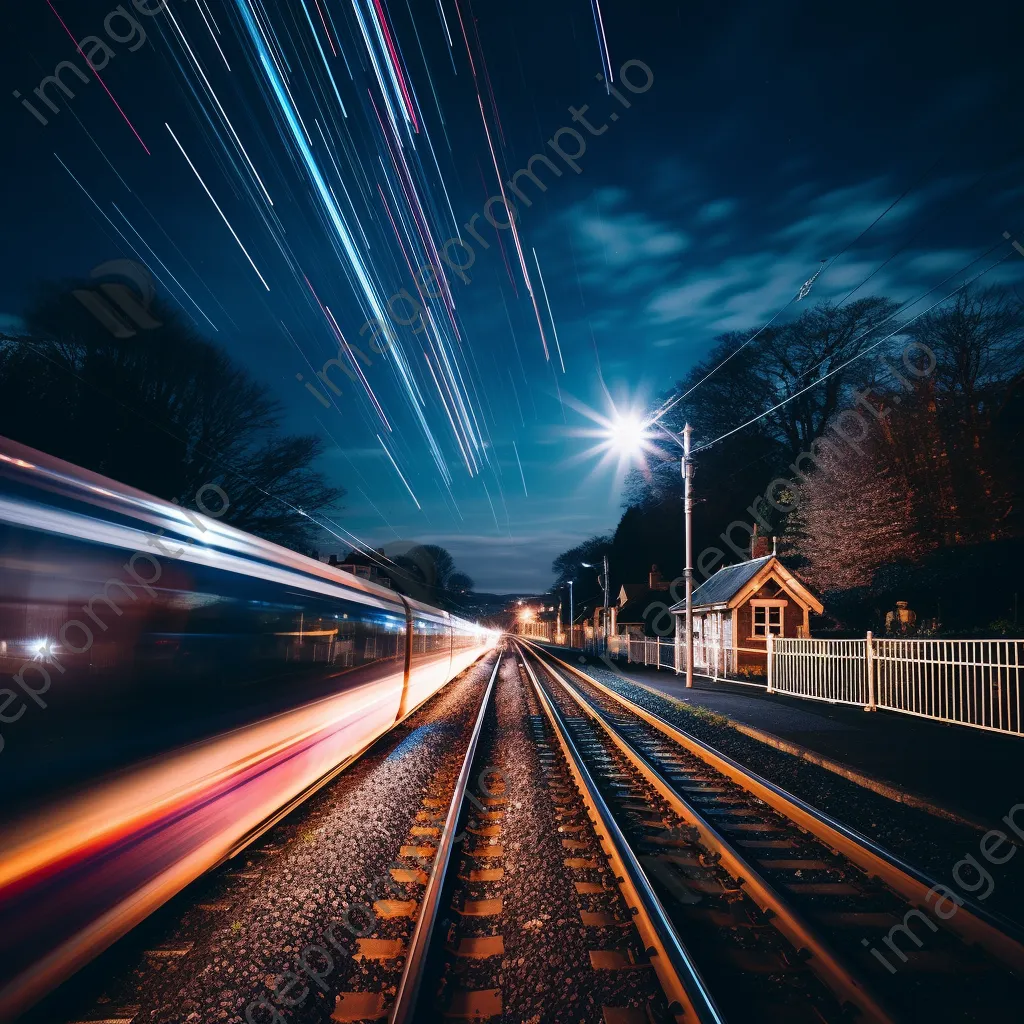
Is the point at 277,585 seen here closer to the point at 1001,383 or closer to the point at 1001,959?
the point at 1001,959

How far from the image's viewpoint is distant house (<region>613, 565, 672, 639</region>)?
47.4 metres

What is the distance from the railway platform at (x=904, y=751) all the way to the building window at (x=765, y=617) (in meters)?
8.62

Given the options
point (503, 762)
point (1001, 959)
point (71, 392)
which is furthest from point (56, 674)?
point (71, 392)

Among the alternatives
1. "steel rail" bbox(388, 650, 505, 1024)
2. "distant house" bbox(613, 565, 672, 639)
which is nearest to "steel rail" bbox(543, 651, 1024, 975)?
"steel rail" bbox(388, 650, 505, 1024)

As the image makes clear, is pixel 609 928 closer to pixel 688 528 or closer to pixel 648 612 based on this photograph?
pixel 688 528

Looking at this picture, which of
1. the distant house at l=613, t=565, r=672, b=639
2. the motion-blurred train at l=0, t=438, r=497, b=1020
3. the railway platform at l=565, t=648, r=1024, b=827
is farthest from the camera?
the distant house at l=613, t=565, r=672, b=639

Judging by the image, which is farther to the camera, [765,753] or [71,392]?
[71,392]

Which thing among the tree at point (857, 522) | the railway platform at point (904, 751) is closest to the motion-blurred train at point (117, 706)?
the railway platform at point (904, 751)

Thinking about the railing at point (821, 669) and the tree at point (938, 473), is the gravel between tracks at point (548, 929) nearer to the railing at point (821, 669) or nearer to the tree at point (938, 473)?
the railing at point (821, 669)

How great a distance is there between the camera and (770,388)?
39312 millimetres

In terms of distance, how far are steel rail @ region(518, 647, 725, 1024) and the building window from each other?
18309mm

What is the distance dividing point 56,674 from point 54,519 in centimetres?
76

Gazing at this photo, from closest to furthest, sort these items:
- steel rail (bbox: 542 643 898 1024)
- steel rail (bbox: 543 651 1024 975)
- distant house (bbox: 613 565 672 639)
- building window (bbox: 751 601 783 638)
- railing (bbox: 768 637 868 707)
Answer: steel rail (bbox: 542 643 898 1024), steel rail (bbox: 543 651 1024 975), railing (bbox: 768 637 868 707), building window (bbox: 751 601 783 638), distant house (bbox: 613 565 672 639)

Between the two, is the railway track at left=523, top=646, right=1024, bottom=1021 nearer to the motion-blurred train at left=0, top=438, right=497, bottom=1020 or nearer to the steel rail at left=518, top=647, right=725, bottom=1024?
the steel rail at left=518, top=647, right=725, bottom=1024
